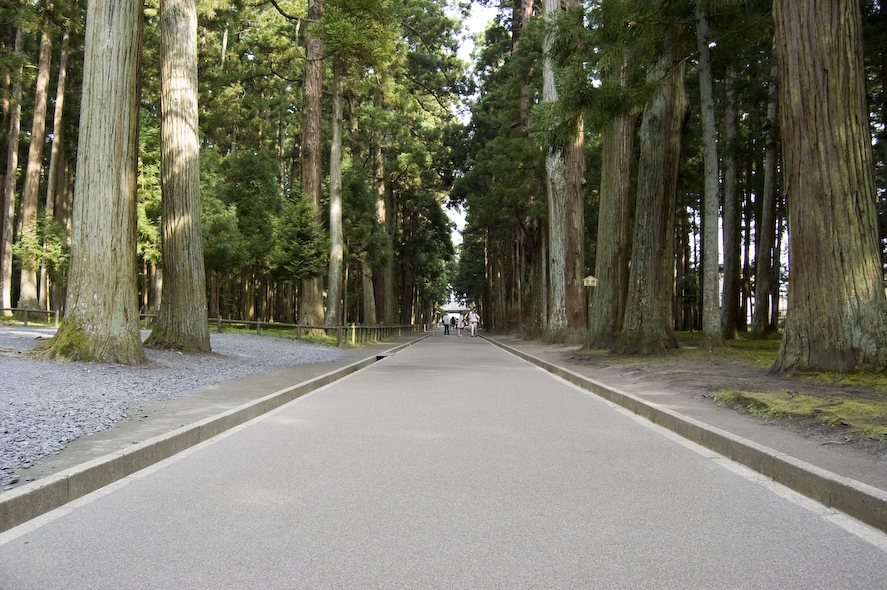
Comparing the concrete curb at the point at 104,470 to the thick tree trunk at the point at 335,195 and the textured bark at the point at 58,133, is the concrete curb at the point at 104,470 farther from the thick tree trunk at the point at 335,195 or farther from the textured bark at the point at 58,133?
the textured bark at the point at 58,133

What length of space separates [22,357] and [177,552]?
1000 cm

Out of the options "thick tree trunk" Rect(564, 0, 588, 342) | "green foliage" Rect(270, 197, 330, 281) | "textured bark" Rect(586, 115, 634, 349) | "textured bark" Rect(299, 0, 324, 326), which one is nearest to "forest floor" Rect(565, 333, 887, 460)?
"textured bark" Rect(586, 115, 634, 349)

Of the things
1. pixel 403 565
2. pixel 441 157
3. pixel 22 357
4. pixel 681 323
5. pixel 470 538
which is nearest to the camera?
pixel 403 565

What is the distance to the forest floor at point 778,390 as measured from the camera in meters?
6.88

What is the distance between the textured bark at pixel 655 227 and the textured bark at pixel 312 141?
48.0ft

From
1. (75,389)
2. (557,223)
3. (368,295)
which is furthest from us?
→ (368,295)

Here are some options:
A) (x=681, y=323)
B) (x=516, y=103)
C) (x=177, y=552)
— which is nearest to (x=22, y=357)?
(x=177, y=552)

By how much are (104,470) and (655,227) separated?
579 inches

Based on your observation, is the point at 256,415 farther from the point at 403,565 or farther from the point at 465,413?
the point at 403,565

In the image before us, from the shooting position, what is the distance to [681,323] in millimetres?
54094

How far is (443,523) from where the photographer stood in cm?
443

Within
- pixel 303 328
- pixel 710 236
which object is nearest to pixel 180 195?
pixel 303 328

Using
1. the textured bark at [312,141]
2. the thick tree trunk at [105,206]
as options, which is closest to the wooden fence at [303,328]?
the textured bark at [312,141]

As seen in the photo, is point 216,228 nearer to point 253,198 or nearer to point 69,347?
point 253,198
